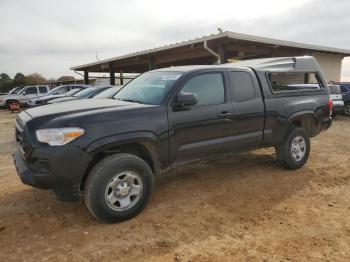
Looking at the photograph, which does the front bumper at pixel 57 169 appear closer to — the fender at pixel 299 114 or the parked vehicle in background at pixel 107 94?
the parked vehicle in background at pixel 107 94

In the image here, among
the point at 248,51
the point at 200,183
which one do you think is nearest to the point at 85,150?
the point at 200,183

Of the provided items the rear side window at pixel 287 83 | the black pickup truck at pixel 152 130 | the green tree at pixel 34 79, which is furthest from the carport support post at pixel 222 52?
the green tree at pixel 34 79

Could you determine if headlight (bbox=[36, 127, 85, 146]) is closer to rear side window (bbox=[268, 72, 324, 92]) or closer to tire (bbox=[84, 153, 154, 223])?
tire (bbox=[84, 153, 154, 223])

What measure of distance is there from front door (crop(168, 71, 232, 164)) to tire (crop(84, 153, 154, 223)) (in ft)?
1.88

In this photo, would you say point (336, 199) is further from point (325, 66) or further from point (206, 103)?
point (325, 66)

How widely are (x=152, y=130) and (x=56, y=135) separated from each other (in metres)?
1.11

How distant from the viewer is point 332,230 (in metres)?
3.72

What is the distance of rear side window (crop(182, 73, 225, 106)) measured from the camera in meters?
4.64

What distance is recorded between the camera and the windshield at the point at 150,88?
14.8 ft

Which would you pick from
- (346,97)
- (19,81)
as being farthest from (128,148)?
(19,81)

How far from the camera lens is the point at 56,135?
3.57 metres

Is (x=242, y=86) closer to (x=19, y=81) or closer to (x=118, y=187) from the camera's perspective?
(x=118, y=187)

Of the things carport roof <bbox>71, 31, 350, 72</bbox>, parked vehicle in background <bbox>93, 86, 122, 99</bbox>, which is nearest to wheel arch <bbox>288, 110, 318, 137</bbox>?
parked vehicle in background <bbox>93, 86, 122, 99</bbox>

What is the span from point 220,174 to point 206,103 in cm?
158
